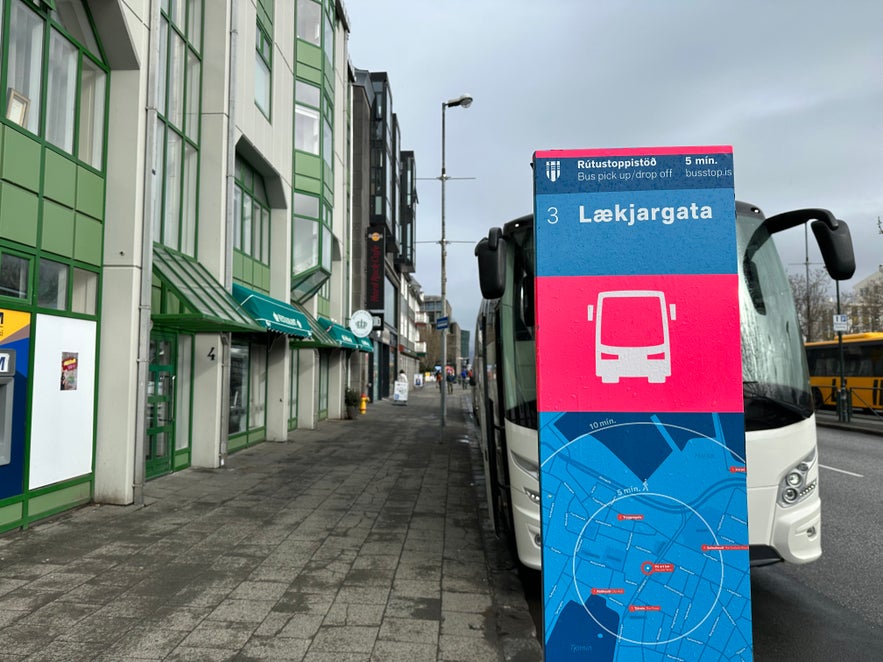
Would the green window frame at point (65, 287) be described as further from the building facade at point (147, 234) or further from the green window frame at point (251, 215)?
the green window frame at point (251, 215)

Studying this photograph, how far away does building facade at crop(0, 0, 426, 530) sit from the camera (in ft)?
21.4

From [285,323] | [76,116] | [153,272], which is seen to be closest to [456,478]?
[285,323]

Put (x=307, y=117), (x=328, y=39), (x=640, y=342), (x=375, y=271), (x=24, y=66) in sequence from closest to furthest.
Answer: (x=640, y=342) < (x=24, y=66) < (x=307, y=117) < (x=328, y=39) < (x=375, y=271)

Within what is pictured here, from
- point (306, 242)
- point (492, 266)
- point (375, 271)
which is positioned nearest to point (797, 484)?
point (492, 266)

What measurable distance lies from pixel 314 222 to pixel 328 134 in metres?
3.91

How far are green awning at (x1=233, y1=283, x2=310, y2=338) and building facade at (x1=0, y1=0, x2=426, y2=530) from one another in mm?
52

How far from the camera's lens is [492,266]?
3592 millimetres

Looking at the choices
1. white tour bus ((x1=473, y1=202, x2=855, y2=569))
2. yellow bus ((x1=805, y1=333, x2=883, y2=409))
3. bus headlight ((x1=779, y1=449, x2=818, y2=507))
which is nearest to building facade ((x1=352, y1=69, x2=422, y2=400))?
yellow bus ((x1=805, y1=333, x2=883, y2=409))

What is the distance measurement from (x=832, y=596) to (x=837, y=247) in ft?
9.53

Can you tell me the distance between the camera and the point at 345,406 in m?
22.3

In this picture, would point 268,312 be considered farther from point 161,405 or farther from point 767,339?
point 767,339

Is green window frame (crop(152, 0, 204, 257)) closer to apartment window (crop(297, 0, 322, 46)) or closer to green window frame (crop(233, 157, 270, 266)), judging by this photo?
green window frame (crop(233, 157, 270, 266))

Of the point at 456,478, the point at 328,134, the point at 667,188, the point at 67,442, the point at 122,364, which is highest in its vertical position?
the point at 328,134

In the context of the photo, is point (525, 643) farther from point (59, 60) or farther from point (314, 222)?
point (314, 222)
